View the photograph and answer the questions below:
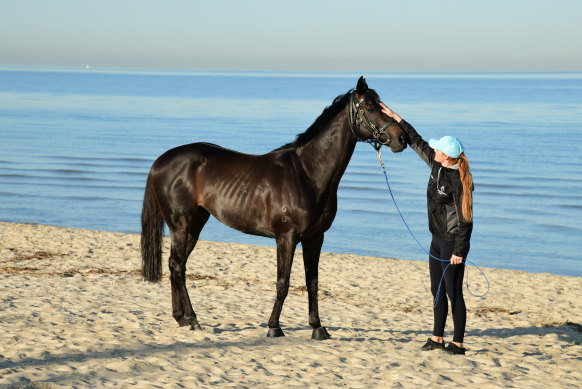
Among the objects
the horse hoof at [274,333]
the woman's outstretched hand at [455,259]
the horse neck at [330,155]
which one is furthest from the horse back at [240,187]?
the woman's outstretched hand at [455,259]

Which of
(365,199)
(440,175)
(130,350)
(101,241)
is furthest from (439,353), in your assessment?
(365,199)

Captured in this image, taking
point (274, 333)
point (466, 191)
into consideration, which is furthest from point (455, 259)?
point (274, 333)

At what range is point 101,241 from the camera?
12852mm

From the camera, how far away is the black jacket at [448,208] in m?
5.80

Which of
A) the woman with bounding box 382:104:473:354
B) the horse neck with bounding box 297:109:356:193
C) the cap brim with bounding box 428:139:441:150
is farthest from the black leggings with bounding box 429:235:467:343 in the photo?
the horse neck with bounding box 297:109:356:193

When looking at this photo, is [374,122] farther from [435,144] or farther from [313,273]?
[313,273]

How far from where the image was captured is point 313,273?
22.0 feet

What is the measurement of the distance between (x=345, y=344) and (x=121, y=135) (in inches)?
1276

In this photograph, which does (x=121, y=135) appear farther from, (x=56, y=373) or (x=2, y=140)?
(x=56, y=373)

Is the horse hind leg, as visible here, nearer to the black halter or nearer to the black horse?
the black horse

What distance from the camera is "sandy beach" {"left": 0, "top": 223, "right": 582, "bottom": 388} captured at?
555 centimetres

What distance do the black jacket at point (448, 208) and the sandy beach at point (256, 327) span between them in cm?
118

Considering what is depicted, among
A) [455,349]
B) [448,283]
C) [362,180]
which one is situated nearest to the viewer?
[448,283]

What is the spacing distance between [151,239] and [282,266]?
5.45 ft
